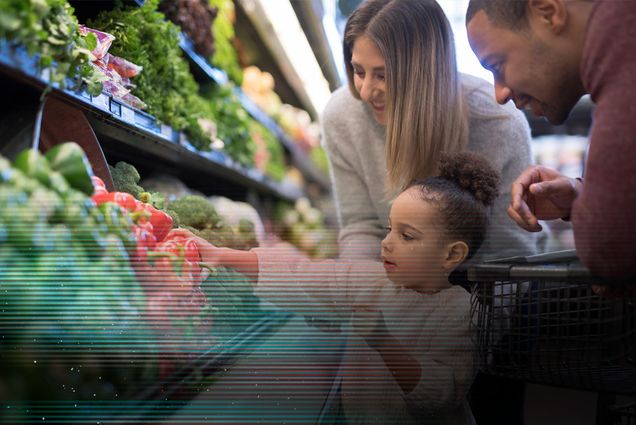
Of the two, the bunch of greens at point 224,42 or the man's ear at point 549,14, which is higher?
the bunch of greens at point 224,42

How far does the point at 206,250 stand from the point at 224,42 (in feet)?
6.77

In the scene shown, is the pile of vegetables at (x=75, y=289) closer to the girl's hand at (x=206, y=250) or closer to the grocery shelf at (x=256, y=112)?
the girl's hand at (x=206, y=250)

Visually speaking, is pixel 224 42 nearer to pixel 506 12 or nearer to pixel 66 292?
pixel 506 12

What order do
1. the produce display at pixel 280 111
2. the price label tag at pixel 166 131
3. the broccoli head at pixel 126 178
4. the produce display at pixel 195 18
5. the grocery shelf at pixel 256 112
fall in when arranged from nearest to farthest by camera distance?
the broccoli head at pixel 126 178 < the price label tag at pixel 166 131 < the produce display at pixel 195 18 < the grocery shelf at pixel 256 112 < the produce display at pixel 280 111

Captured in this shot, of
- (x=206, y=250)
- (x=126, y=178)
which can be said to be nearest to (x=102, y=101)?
(x=126, y=178)

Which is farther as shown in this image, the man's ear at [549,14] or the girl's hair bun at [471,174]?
the girl's hair bun at [471,174]

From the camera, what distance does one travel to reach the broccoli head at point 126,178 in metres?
1.13

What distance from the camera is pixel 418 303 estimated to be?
3.94 feet

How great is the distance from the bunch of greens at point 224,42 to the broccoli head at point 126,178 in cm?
161

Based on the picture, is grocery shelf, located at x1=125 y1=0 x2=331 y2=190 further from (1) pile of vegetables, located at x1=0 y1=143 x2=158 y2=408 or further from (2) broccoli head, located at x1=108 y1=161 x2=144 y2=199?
(1) pile of vegetables, located at x1=0 y1=143 x2=158 y2=408

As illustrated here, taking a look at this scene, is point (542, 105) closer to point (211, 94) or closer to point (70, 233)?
point (70, 233)

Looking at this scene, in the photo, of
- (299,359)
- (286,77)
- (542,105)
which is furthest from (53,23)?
(286,77)

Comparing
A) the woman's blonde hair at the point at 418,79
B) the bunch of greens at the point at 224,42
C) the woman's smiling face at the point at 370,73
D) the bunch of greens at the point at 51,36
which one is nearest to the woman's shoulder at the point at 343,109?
the woman's smiling face at the point at 370,73

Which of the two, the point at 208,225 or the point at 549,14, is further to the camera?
the point at 208,225
